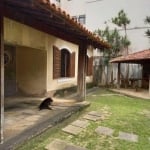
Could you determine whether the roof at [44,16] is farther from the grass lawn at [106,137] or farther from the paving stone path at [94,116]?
the grass lawn at [106,137]

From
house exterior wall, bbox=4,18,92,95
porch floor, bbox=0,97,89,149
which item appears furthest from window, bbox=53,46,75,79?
porch floor, bbox=0,97,89,149

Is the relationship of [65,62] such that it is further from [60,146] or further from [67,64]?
[60,146]

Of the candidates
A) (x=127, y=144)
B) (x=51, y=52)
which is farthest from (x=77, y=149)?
(x=51, y=52)

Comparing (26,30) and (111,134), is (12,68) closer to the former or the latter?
(26,30)

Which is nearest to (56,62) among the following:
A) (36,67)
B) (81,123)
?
(36,67)

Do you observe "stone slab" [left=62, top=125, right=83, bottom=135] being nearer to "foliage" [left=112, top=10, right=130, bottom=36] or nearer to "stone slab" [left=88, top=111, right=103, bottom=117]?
"stone slab" [left=88, top=111, right=103, bottom=117]

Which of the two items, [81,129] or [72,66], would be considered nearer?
[81,129]

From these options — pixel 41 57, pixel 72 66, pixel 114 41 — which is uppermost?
pixel 114 41

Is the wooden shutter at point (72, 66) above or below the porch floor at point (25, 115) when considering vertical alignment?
above

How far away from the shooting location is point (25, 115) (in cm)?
715

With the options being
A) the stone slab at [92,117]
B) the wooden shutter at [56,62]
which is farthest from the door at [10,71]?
the stone slab at [92,117]

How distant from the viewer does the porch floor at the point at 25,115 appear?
18.3ft

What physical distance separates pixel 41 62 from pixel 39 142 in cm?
591

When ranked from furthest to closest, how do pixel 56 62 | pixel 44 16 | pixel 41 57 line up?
pixel 56 62 → pixel 41 57 → pixel 44 16
